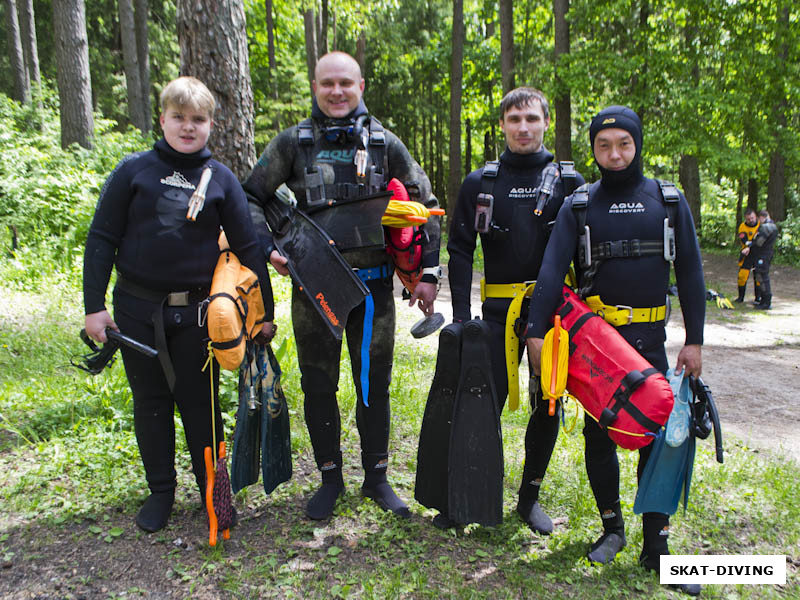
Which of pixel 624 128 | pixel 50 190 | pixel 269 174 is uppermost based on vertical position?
pixel 50 190

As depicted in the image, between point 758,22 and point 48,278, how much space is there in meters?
18.1

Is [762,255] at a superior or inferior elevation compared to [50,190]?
inferior

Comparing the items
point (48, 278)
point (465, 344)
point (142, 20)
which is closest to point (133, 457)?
point (465, 344)

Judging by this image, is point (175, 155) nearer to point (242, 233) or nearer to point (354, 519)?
point (242, 233)

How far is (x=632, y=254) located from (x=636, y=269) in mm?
77

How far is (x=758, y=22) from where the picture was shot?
1628cm

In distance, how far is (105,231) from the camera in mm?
2941

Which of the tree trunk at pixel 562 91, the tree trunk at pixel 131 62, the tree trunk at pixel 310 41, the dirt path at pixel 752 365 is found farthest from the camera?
the tree trunk at pixel 310 41

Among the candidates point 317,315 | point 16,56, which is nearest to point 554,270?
point 317,315

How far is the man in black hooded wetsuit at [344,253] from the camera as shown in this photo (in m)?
3.38

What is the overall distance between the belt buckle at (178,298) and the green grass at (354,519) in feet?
4.12

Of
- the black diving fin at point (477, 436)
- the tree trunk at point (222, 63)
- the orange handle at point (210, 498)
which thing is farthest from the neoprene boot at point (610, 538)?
the tree trunk at point (222, 63)

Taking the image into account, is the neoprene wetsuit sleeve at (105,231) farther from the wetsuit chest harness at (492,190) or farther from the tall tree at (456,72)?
the tall tree at (456,72)

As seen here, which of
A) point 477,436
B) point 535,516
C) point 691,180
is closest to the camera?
point 477,436
